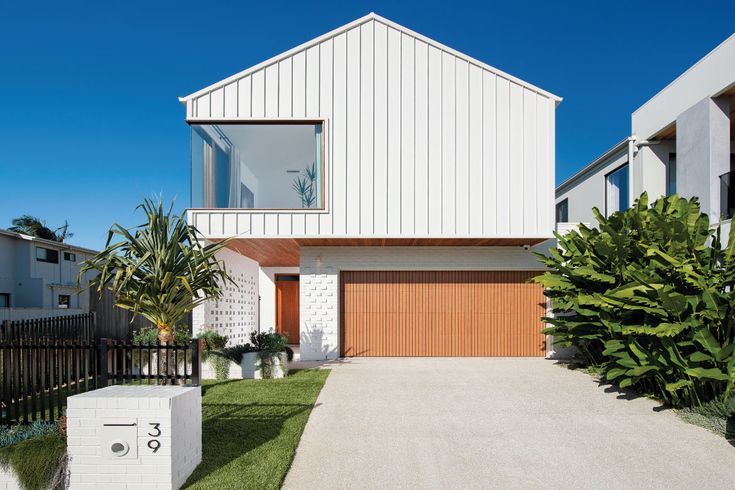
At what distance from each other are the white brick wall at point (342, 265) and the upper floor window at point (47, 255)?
571 inches

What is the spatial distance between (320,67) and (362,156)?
229 cm

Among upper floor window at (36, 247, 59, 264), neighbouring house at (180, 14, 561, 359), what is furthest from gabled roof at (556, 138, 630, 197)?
upper floor window at (36, 247, 59, 264)

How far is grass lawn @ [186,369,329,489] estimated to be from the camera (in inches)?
193

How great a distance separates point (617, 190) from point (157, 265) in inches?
501

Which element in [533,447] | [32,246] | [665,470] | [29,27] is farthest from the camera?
[32,246]

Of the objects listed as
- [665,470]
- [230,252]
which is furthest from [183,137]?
[665,470]

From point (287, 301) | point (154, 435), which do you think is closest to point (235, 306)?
point (287, 301)

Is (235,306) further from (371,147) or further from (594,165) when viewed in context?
(594,165)

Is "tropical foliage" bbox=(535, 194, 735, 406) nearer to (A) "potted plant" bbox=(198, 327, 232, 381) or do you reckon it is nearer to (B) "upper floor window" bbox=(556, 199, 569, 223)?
(A) "potted plant" bbox=(198, 327, 232, 381)

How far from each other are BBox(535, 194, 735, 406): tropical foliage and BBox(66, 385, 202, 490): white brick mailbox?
636cm

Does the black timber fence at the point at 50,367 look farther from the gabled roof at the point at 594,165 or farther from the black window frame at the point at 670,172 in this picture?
the gabled roof at the point at 594,165

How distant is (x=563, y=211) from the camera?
19719 millimetres

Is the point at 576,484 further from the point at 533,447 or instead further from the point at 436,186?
the point at 436,186

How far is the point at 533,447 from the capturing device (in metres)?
5.90
